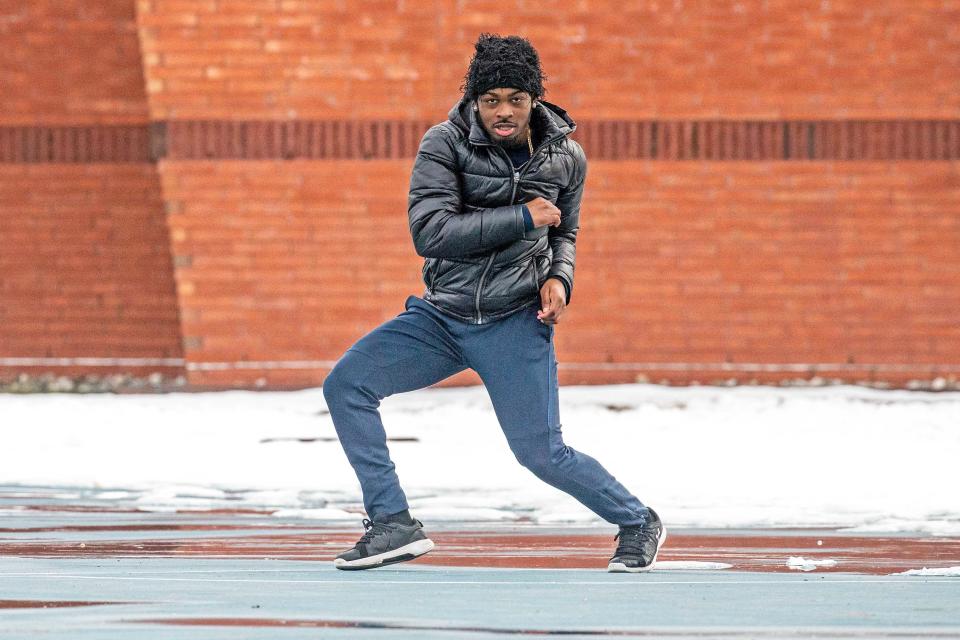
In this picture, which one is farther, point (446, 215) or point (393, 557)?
point (393, 557)

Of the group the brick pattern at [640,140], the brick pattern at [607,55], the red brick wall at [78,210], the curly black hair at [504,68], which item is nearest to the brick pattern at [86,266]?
the red brick wall at [78,210]

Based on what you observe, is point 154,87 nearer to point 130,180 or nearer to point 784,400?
point 130,180

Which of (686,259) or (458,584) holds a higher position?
(458,584)

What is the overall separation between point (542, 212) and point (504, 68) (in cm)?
51

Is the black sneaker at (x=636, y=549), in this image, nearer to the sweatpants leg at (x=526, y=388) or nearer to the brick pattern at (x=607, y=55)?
the sweatpants leg at (x=526, y=388)

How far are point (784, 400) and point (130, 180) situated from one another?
563 centimetres

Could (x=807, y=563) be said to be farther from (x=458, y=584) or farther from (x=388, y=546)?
(x=388, y=546)

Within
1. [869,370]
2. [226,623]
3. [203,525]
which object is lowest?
[869,370]

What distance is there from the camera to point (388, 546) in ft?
19.4

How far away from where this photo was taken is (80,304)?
44.6ft

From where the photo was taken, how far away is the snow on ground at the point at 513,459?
8.04 m

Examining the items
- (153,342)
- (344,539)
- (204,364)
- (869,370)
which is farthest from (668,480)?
(153,342)

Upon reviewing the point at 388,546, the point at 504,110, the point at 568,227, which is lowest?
the point at 388,546

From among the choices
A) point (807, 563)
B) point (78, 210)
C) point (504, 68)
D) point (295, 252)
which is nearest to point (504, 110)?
point (504, 68)
